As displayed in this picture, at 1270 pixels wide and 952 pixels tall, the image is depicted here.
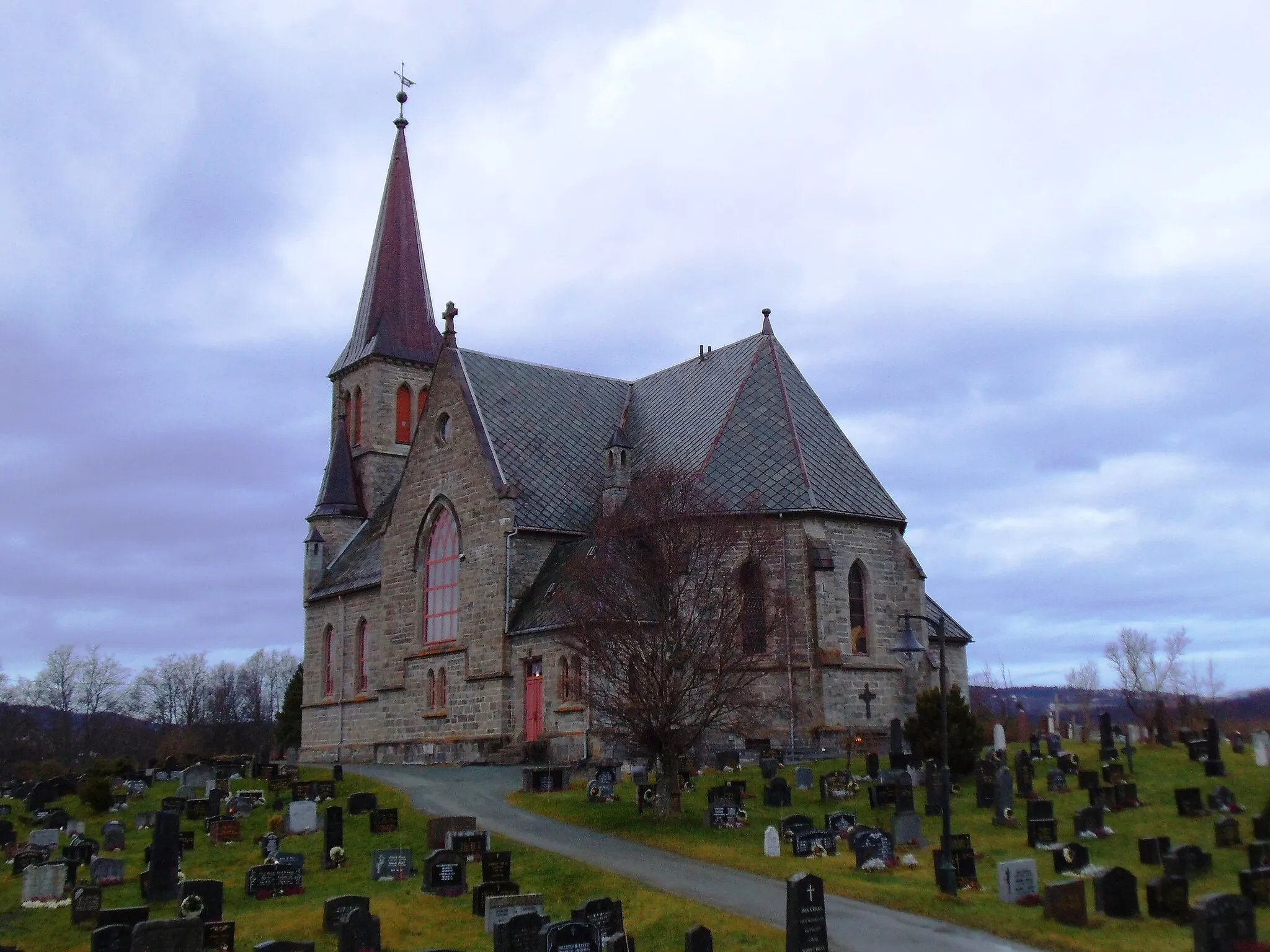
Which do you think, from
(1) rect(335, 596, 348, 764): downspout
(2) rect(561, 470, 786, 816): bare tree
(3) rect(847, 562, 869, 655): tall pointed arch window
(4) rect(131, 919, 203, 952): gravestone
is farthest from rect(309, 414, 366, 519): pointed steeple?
(4) rect(131, 919, 203, 952): gravestone

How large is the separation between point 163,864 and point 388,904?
4159 mm

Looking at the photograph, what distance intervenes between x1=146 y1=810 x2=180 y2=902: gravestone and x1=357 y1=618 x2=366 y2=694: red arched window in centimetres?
2419

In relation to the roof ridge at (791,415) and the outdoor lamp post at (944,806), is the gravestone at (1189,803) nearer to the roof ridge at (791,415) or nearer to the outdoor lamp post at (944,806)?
the outdoor lamp post at (944,806)

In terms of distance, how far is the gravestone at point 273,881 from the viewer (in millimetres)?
19141

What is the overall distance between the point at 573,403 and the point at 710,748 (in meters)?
15.1

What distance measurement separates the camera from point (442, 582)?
38469mm

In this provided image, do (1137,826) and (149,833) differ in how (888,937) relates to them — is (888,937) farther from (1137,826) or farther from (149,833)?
(149,833)

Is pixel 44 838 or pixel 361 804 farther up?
pixel 361 804

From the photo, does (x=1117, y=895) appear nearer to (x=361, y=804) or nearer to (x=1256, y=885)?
(x=1256, y=885)

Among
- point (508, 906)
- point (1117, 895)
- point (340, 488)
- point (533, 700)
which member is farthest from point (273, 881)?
point (340, 488)

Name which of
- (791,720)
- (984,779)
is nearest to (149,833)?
(791,720)

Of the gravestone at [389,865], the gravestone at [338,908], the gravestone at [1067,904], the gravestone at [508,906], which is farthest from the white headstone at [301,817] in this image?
the gravestone at [1067,904]

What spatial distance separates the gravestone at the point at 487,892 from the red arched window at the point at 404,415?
36265 millimetres

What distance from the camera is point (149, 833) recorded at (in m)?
26.6
